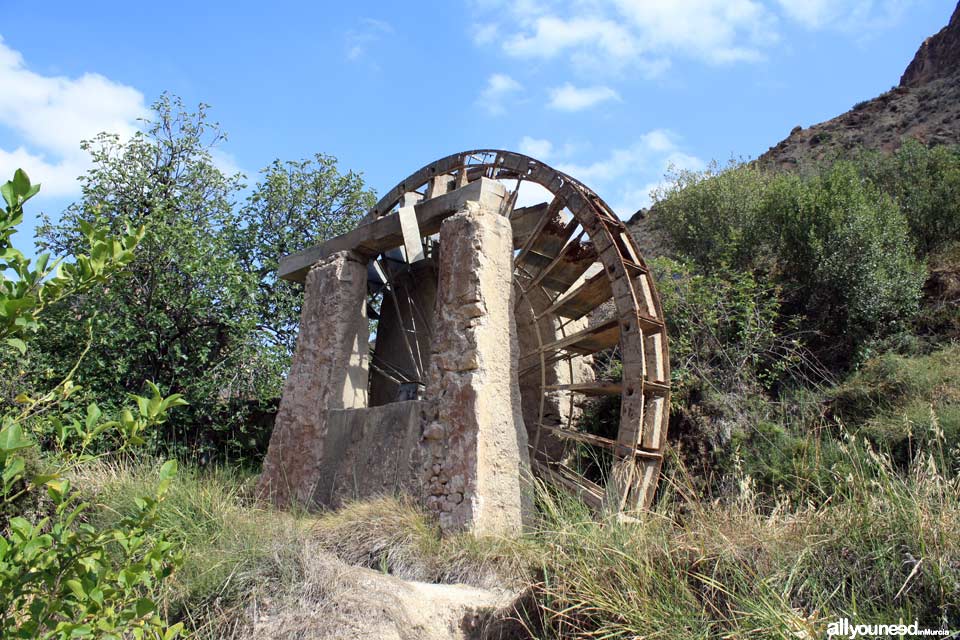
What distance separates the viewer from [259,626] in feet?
14.4

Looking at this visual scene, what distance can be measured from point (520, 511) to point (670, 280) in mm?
4709

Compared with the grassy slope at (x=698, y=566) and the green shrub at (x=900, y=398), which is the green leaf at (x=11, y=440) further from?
the green shrub at (x=900, y=398)

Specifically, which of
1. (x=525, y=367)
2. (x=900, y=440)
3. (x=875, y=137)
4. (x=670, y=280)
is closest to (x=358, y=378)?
(x=525, y=367)

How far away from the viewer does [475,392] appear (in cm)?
605

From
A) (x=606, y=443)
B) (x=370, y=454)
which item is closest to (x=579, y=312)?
(x=606, y=443)

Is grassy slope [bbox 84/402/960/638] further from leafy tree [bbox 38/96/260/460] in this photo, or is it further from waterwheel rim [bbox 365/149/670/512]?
leafy tree [bbox 38/96/260/460]

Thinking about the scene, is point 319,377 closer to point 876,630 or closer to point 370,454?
point 370,454

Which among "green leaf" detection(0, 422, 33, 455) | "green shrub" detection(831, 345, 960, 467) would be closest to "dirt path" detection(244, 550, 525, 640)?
"green leaf" detection(0, 422, 33, 455)

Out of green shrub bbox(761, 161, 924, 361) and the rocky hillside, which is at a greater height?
the rocky hillside

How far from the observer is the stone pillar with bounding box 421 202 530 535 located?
588 centimetres

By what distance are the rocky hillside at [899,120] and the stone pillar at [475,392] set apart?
1384cm

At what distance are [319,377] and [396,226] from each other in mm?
1783

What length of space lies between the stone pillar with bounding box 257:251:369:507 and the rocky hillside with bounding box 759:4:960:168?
14.1 meters

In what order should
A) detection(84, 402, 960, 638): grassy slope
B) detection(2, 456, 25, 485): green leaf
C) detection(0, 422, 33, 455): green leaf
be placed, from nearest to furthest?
detection(0, 422, 33, 455): green leaf
detection(2, 456, 25, 485): green leaf
detection(84, 402, 960, 638): grassy slope
